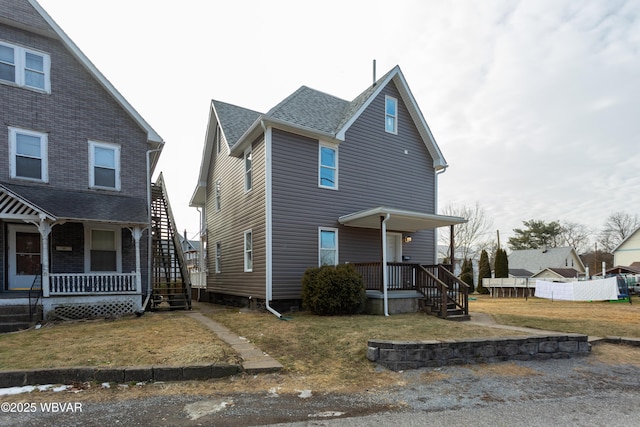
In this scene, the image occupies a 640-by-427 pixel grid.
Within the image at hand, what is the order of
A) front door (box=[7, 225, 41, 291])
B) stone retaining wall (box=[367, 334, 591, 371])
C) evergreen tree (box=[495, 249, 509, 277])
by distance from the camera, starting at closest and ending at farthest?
stone retaining wall (box=[367, 334, 591, 371]) < front door (box=[7, 225, 41, 291]) < evergreen tree (box=[495, 249, 509, 277])

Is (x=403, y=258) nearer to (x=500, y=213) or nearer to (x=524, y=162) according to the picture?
(x=524, y=162)

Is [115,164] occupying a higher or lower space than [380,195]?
higher

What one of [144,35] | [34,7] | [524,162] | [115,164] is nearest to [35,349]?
[115,164]

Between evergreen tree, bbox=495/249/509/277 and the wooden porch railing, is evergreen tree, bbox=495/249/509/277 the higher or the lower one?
the lower one

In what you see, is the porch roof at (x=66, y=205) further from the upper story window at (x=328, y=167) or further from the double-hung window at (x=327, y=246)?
the upper story window at (x=328, y=167)

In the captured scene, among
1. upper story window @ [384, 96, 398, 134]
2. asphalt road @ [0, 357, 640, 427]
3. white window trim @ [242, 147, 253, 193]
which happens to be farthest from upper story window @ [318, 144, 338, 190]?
asphalt road @ [0, 357, 640, 427]

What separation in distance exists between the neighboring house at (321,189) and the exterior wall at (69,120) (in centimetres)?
358

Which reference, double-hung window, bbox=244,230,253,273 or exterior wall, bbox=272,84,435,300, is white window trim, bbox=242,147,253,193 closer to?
double-hung window, bbox=244,230,253,273

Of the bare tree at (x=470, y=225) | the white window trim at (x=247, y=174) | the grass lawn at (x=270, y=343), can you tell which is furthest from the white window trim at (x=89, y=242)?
the bare tree at (x=470, y=225)

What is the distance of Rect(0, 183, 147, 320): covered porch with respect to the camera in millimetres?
9688

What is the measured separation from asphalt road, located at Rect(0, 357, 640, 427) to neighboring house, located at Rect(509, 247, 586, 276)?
133 ft

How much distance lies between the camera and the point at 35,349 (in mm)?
6305

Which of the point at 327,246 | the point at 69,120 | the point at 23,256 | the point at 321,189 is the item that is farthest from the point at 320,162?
the point at 23,256

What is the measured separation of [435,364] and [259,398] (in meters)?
3.10
